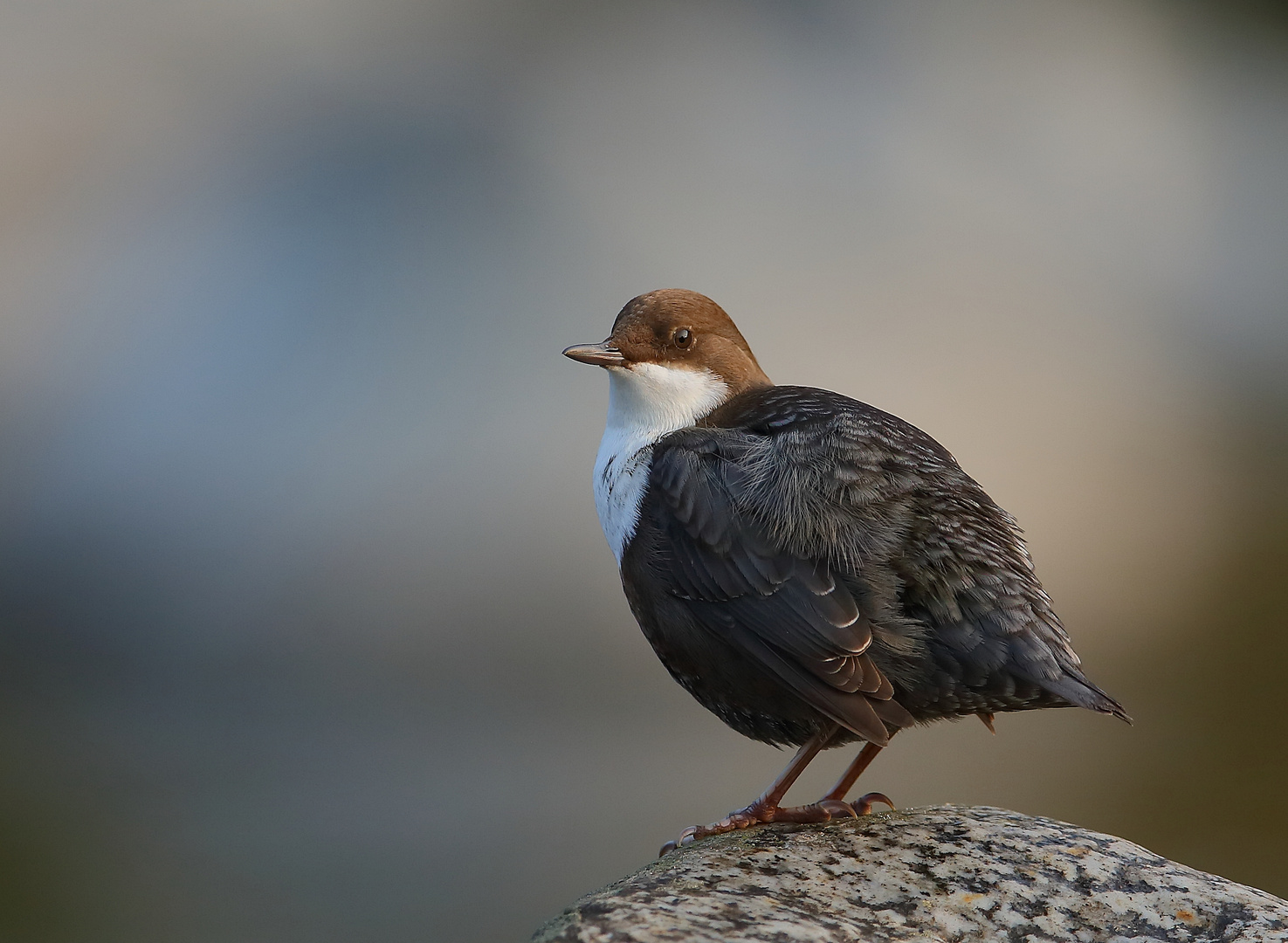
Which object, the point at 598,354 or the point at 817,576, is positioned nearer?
the point at 817,576

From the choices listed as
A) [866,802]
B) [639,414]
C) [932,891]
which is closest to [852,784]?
[866,802]

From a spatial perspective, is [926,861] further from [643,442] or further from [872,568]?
[643,442]

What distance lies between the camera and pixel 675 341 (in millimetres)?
2939

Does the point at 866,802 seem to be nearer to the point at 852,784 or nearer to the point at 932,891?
the point at 852,784

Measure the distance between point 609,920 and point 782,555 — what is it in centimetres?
93

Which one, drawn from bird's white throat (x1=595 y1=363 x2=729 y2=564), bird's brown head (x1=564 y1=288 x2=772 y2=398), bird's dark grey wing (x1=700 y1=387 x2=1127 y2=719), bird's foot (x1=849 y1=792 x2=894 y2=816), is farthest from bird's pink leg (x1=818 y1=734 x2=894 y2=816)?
bird's brown head (x1=564 y1=288 x2=772 y2=398)

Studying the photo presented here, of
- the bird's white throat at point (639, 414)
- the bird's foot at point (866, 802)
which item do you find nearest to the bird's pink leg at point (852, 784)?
the bird's foot at point (866, 802)

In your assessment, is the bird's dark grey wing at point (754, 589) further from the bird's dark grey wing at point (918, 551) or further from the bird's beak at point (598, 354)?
the bird's beak at point (598, 354)

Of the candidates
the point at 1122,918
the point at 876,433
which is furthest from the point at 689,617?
the point at 1122,918

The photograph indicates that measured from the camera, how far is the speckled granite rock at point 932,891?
1.87 metres

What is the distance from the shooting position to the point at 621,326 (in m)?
2.94

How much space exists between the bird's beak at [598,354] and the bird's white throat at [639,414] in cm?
4

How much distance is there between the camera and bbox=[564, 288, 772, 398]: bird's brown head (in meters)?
2.89

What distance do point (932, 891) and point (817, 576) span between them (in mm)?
639
